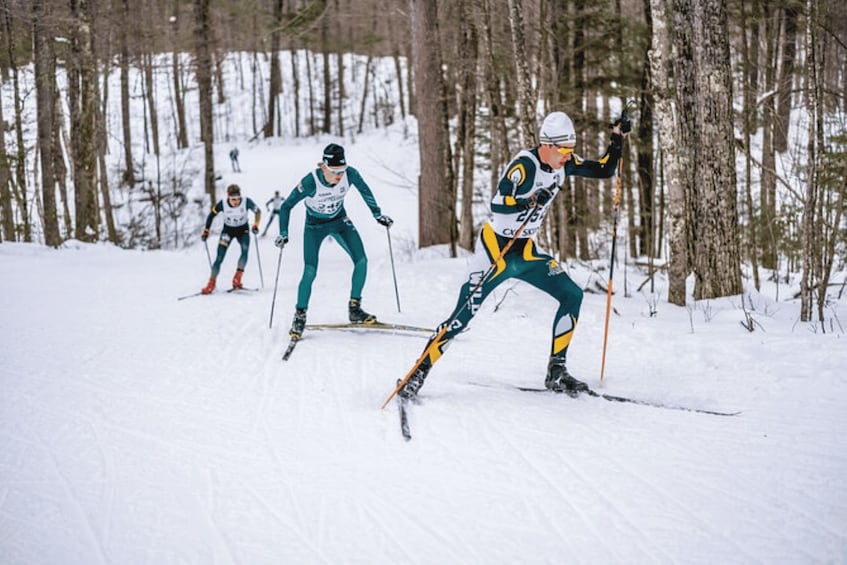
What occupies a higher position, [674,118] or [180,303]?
[674,118]

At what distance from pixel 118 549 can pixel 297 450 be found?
4.53 feet

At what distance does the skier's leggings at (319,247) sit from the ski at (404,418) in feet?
9.09

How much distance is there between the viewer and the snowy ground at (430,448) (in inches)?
133

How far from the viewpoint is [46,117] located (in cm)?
1980

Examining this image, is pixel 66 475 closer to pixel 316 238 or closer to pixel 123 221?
pixel 316 238

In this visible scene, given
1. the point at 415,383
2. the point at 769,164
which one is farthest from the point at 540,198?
the point at 769,164

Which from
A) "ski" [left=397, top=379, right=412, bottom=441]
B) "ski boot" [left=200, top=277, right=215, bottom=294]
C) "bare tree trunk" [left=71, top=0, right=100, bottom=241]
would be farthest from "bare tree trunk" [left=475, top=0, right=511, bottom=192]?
"bare tree trunk" [left=71, top=0, right=100, bottom=241]

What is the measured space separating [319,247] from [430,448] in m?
3.72

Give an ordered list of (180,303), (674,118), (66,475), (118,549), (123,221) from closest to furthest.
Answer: (118,549)
(66,475)
(674,118)
(180,303)
(123,221)

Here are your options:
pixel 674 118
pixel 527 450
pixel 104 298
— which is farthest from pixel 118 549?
pixel 104 298

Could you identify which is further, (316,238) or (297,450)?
(316,238)

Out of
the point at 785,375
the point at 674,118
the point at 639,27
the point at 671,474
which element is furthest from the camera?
the point at 639,27

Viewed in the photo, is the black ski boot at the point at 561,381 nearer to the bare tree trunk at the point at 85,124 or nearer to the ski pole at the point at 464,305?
the ski pole at the point at 464,305

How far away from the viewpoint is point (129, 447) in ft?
15.5
